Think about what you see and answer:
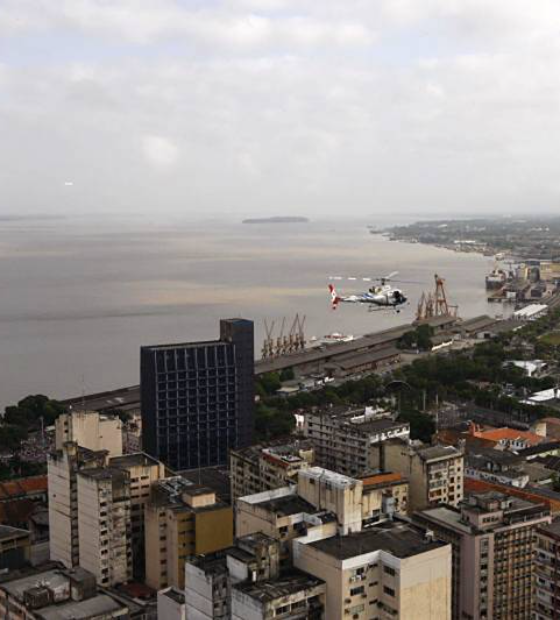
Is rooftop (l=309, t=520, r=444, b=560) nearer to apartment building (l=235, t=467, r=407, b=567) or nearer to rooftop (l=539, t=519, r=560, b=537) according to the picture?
apartment building (l=235, t=467, r=407, b=567)

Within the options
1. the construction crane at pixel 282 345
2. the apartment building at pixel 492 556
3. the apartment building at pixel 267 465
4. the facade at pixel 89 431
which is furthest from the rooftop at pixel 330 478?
the construction crane at pixel 282 345

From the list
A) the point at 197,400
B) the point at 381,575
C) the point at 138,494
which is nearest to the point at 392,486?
the point at 138,494

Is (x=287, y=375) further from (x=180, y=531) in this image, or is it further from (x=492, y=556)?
(x=492, y=556)

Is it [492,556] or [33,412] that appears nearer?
[492,556]

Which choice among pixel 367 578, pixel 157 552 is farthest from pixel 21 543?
pixel 367 578

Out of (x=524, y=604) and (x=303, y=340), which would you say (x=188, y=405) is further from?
(x=303, y=340)

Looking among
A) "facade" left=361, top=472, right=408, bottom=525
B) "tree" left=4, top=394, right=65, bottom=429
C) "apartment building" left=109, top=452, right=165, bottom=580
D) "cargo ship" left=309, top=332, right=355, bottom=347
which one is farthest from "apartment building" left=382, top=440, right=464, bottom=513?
"cargo ship" left=309, top=332, right=355, bottom=347
